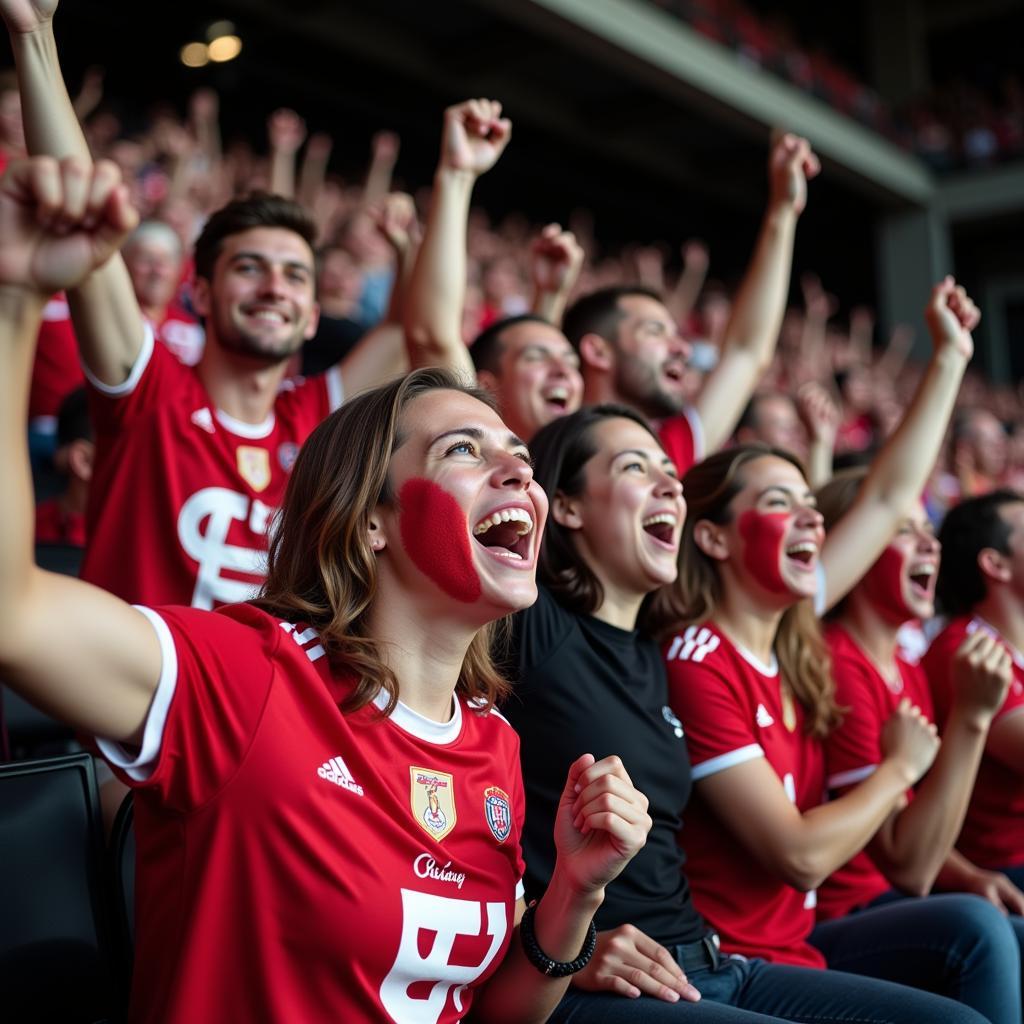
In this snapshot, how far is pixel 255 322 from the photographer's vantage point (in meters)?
2.23

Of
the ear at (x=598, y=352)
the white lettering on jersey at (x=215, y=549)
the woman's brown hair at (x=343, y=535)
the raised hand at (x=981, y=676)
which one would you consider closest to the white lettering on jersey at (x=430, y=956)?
the woman's brown hair at (x=343, y=535)

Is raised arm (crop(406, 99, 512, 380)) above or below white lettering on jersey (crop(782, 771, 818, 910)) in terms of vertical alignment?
above

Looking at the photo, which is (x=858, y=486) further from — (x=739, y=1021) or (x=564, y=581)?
(x=739, y=1021)

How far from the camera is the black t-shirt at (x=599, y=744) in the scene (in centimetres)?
162

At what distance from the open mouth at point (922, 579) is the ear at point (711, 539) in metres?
0.63

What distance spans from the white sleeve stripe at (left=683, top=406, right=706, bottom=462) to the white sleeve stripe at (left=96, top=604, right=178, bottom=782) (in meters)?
1.91

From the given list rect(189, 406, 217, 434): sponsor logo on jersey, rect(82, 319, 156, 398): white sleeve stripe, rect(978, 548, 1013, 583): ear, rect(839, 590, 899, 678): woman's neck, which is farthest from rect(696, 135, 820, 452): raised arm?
rect(82, 319, 156, 398): white sleeve stripe

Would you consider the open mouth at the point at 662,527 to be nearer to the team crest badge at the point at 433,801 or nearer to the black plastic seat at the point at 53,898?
the team crest badge at the point at 433,801

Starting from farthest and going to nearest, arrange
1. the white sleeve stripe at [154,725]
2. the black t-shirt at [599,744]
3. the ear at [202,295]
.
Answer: the ear at [202,295] → the black t-shirt at [599,744] → the white sleeve stripe at [154,725]

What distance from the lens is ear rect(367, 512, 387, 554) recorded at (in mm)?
1334

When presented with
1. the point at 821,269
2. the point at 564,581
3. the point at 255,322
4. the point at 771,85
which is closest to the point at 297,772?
the point at 564,581

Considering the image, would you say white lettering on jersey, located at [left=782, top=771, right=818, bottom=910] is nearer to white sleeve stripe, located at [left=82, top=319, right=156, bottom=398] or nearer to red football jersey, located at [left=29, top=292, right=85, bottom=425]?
white sleeve stripe, located at [left=82, top=319, right=156, bottom=398]

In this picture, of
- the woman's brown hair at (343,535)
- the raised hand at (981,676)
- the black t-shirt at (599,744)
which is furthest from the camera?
the raised hand at (981,676)

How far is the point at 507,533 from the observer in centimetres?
146
